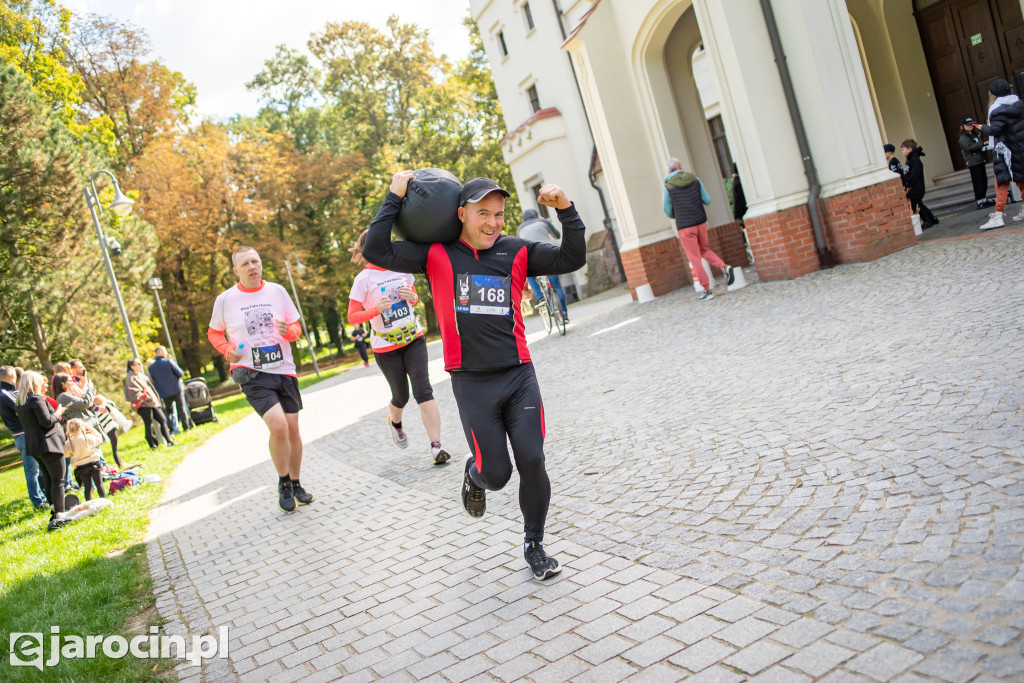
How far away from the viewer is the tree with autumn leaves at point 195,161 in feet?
72.7

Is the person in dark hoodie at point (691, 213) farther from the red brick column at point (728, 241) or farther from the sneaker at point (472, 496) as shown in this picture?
the sneaker at point (472, 496)

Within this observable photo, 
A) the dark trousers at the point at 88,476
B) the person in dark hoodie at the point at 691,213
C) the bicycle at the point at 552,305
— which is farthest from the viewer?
the bicycle at the point at 552,305

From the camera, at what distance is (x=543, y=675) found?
9.93ft

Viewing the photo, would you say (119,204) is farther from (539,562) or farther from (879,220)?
(539,562)

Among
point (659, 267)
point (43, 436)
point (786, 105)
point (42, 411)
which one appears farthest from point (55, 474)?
point (786, 105)

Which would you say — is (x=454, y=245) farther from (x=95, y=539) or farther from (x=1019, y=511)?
(x=95, y=539)

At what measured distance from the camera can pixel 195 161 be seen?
33844 mm

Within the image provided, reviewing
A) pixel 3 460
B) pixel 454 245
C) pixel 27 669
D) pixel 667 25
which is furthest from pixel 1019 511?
pixel 3 460

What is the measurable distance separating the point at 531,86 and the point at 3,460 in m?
19.8

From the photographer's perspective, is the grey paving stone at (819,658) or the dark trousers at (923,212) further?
A: the dark trousers at (923,212)

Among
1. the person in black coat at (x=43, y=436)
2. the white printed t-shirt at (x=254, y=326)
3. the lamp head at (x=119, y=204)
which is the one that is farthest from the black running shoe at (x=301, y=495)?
the lamp head at (x=119, y=204)

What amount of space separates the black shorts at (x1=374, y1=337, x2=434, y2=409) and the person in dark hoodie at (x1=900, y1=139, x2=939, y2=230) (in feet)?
31.3

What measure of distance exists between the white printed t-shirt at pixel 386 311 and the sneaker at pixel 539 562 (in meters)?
3.46

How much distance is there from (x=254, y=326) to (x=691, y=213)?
8239 mm
